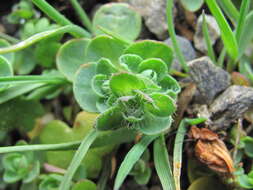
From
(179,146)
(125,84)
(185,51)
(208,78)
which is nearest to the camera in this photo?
(125,84)

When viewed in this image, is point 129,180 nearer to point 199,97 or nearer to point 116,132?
point 116,132

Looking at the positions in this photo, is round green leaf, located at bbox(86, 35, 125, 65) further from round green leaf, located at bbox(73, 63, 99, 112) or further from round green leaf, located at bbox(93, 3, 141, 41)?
round green leaf, located at bbox(93, 3, 141, 41)

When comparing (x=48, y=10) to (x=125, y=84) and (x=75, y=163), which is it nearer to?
(x=125, y=84)

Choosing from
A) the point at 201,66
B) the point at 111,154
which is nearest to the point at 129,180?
the point at 111,154

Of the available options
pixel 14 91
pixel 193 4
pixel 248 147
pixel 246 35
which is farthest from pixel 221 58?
pixel 14 91

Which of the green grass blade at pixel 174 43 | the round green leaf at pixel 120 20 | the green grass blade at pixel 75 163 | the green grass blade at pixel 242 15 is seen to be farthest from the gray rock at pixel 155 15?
the green grass blade at pixel 75 163

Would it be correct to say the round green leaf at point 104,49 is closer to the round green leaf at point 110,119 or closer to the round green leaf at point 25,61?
the round green leaf at point 110,119
